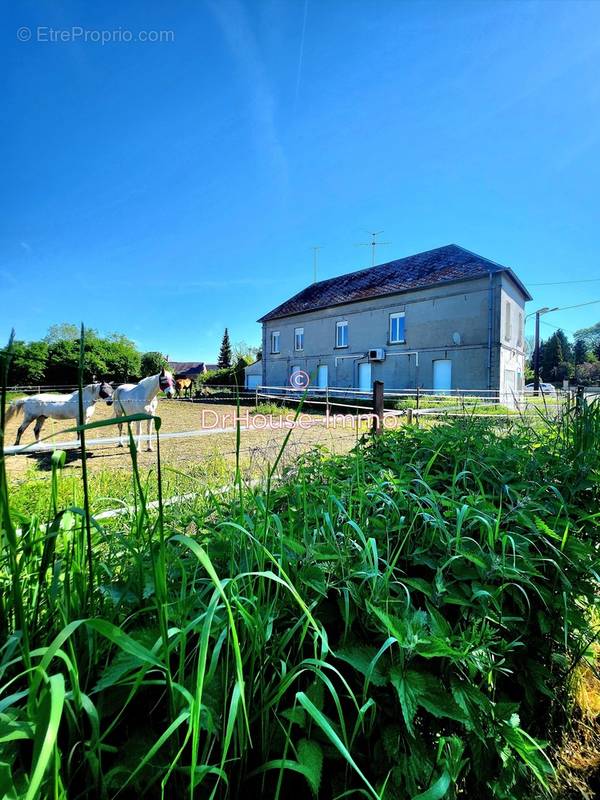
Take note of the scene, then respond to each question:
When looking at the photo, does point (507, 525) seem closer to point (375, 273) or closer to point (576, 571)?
point (576, 571)

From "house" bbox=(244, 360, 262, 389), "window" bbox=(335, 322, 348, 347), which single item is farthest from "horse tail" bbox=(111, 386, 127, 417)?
"house" bbox=(244, 360, 262, 389)

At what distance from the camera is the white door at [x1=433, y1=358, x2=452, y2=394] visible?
1767cm

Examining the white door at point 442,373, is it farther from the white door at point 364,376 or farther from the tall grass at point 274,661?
the tall grass at point 274,661

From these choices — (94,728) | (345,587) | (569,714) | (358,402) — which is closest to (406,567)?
(345,587)

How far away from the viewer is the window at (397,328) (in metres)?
19.7

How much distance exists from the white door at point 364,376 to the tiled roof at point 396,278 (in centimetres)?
396

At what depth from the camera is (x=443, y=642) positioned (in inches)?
27.3

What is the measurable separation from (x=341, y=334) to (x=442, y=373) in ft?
23.4

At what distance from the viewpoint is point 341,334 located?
74.7 ft

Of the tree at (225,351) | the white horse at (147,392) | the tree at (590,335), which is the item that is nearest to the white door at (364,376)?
the white horse at (147,392)

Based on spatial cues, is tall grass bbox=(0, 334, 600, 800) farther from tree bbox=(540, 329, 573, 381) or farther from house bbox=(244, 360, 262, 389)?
tree bbox=(540, 329, 573, 381)

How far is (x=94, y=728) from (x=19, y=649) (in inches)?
10.8

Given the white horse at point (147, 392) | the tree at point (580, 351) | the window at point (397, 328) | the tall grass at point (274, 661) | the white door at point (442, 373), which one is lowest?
the tall grass at point (274, 661)

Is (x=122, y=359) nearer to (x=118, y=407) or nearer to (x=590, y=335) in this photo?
(x=118, y=407)
